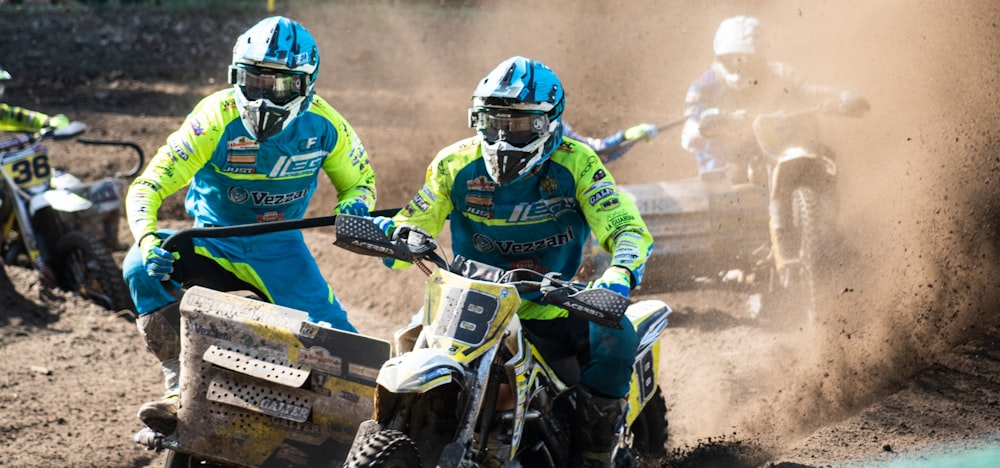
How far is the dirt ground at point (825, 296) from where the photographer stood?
6473mm

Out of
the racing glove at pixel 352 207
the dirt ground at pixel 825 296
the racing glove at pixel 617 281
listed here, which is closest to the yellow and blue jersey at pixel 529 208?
the racing glove at pixel 617 281

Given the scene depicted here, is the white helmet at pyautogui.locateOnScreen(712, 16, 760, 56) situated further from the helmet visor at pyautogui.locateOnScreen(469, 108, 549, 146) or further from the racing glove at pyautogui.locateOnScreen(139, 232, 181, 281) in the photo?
the racing glove at pyautogui.locateOnScreen(139, 232, 181, 281)

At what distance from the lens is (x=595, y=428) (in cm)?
505

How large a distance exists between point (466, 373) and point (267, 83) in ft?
7.87

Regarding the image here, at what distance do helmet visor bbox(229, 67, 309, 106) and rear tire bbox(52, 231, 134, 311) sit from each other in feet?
16.8

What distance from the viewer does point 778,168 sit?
904 cm

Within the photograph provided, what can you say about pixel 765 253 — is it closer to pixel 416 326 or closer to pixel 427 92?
pixel 416 326

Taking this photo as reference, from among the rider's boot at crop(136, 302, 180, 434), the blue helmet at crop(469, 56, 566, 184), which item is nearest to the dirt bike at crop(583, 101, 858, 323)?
the blue helmet at crop(469, 56, 566, 184)

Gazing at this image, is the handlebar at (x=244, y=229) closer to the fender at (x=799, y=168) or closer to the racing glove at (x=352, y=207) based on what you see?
the racing glove at (x=352, y=207)

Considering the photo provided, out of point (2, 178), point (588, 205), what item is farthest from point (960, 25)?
point (2, 178)

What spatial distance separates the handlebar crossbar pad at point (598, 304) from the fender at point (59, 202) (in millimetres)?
7774

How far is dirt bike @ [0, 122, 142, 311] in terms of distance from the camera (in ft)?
35.1

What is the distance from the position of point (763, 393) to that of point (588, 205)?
2751 mm

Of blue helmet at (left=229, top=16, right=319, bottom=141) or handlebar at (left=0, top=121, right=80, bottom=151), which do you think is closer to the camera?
blue helmet at (left=229, top=16, right=319, bottom=141)
